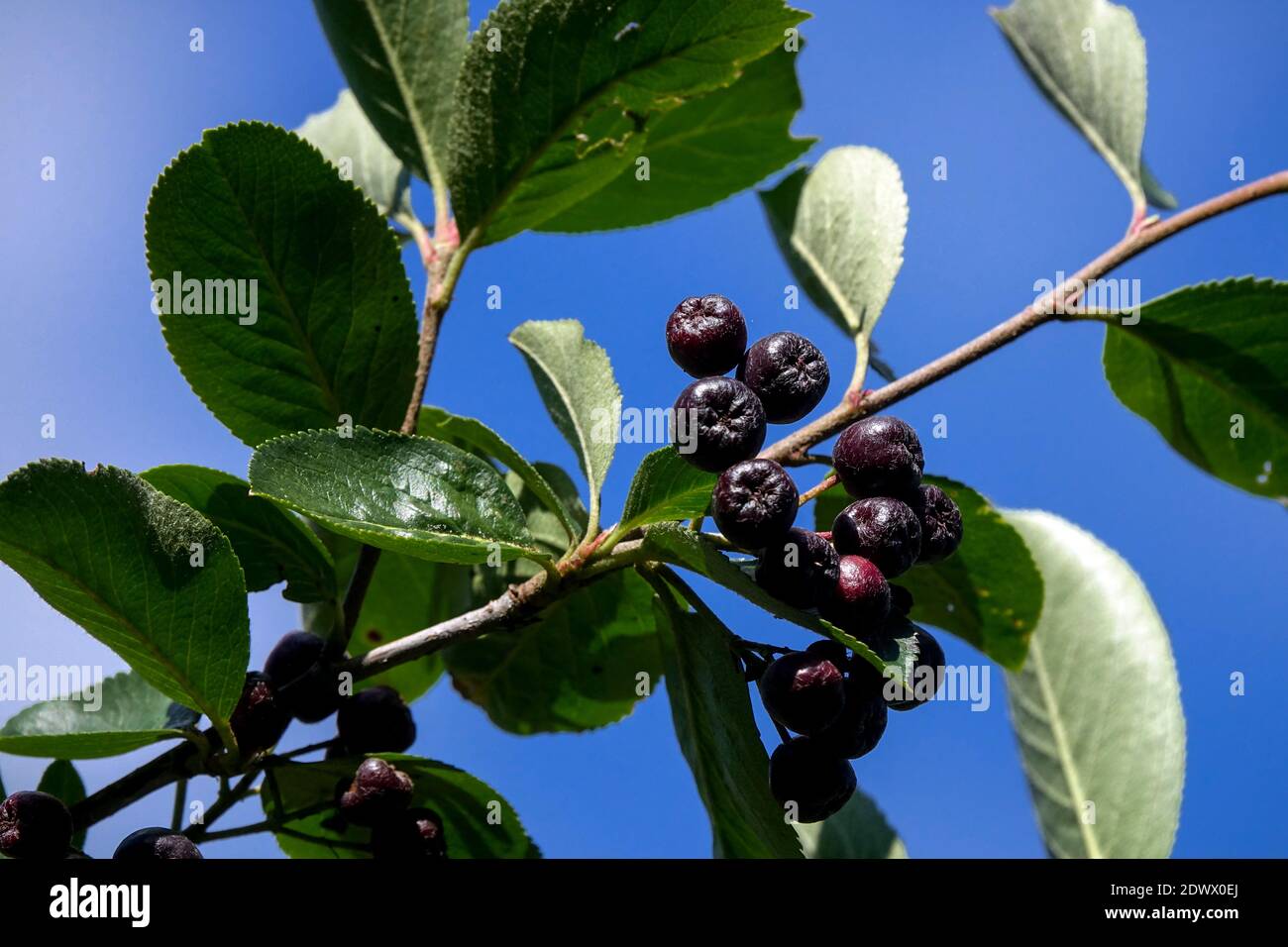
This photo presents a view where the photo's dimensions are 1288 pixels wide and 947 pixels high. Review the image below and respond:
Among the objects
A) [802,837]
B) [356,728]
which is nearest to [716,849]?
[356,728]

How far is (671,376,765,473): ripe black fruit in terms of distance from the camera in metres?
1.68

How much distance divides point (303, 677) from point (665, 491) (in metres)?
0.68

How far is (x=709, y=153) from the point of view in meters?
2.57

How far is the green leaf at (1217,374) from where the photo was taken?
211 centimetres

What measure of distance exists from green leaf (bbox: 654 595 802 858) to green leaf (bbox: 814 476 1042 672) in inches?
19.2

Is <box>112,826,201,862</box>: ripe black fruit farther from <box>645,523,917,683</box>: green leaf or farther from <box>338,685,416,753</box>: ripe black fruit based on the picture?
<box>645,523,917,683</box>: green leaf

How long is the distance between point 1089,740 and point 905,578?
0.57m

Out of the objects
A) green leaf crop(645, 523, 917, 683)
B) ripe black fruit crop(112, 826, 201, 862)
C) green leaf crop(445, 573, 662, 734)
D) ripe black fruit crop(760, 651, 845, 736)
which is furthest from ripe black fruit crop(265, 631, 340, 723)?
ripe black fruit crop(760, 651, 845, 736)

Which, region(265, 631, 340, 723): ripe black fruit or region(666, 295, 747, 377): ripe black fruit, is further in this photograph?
region(265, 631, 340, 723): ripe black fruit

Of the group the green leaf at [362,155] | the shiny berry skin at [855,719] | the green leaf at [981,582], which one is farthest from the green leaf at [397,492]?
Result: the green leaf at [362,155]

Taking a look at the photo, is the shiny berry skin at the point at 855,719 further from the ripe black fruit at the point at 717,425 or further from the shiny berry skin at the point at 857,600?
the ripe black fruit at the point at 717,425

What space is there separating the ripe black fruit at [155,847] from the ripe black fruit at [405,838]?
0.27 meters

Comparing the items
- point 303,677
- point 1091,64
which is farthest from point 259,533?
point 1091,64
